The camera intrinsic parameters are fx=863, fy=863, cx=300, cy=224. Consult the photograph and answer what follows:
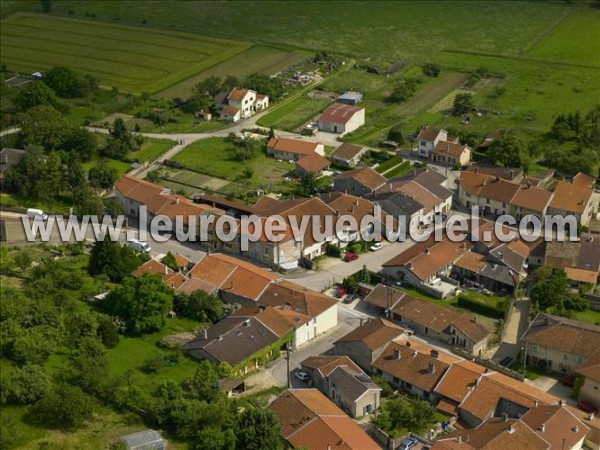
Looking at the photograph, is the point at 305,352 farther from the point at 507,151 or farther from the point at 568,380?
the point at 507,151

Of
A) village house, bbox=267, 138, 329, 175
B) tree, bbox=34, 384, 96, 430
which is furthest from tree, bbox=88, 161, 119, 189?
tree, bbox=34, 384, 96, 430

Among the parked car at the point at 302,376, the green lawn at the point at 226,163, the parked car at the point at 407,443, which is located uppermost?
the parked car at the point at 407,443

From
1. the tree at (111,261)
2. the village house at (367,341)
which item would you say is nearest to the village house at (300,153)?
the tree at (111,261)

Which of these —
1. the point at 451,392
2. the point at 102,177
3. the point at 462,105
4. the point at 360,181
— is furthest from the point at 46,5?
the point at 451,392

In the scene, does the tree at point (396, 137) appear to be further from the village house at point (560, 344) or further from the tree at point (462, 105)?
the village house at point (560, 344)

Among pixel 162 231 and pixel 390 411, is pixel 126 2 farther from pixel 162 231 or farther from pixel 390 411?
pixel 390 411

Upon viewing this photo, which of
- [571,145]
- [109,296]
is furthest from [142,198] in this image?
[571,145]
